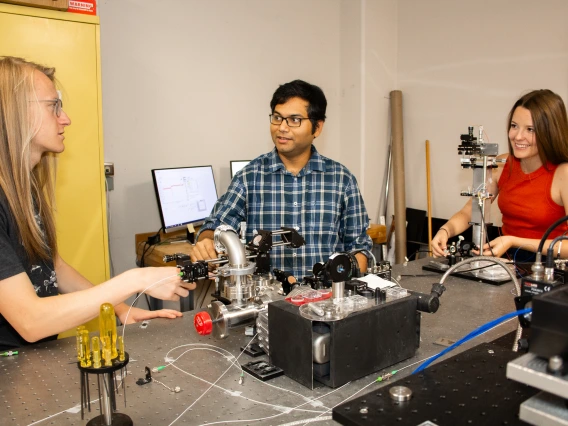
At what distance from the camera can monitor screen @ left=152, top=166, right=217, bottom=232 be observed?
3.00 metres

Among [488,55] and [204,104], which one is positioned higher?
[488,55]

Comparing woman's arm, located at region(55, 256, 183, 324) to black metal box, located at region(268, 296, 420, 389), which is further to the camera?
woman's arm, located at region(55, 256, 183, 324)

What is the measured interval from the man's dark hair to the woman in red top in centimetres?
75

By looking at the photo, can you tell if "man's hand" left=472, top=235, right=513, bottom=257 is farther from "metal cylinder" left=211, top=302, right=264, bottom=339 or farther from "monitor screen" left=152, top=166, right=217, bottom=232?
"monitor screen" left=152, top=166, right=217, bottom=232

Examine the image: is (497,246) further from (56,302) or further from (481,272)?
(56,302)

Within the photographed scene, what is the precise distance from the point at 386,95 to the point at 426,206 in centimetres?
98

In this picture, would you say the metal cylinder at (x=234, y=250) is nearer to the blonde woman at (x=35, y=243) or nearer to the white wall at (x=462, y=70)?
the blonde woman at (x=35, y=243)

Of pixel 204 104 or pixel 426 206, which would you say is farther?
pixel 426 206

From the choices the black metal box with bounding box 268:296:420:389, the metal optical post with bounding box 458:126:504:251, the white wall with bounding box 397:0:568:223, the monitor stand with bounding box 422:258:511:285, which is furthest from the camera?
the white wall with bounding box 397:0:568:223

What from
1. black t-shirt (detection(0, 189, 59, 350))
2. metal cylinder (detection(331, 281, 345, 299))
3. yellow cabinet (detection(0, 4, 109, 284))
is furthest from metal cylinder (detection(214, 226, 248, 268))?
yellow cabinet (detection(0, 4, 109, 284))

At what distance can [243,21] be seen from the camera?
362 cm

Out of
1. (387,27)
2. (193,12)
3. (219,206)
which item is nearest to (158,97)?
(193,12)

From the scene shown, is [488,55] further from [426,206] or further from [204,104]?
[204,104]

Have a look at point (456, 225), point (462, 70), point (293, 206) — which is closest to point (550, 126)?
point (456, 225)
